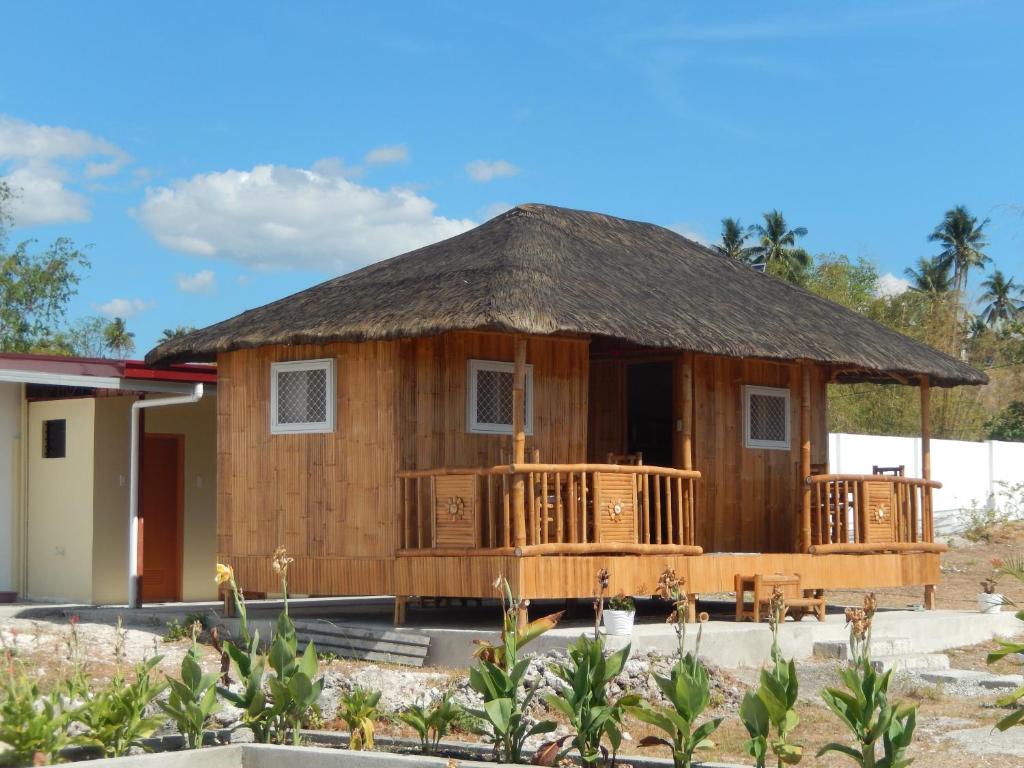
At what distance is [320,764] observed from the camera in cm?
759

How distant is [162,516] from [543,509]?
6.59 m

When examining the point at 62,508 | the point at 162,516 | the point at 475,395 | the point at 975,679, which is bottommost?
the point at 975,679

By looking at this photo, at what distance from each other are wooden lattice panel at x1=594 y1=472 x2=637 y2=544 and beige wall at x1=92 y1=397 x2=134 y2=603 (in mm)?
6490

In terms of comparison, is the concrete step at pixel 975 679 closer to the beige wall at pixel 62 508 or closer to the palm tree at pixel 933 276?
the beige wall at pixel 62 508

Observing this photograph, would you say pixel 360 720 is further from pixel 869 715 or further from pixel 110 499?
pixel 110 499

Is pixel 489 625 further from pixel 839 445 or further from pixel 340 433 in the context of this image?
pixel 839 445

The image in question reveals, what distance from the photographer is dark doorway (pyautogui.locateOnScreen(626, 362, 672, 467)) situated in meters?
16.9

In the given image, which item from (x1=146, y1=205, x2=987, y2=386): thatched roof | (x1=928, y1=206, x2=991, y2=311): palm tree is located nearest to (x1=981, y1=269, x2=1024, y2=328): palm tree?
(x1=928, y1=206, x2=991, y2=311): palm tree

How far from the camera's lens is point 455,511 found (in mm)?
12633

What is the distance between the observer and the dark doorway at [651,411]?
16875 millimetres

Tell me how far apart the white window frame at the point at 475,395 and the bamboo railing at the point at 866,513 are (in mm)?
3221

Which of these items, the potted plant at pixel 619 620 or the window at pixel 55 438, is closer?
the potted plant at pixel 619 620

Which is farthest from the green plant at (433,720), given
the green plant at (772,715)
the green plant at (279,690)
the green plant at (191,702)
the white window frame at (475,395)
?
the white window frame at (475,395)

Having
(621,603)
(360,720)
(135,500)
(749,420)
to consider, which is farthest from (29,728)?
(749,420)
